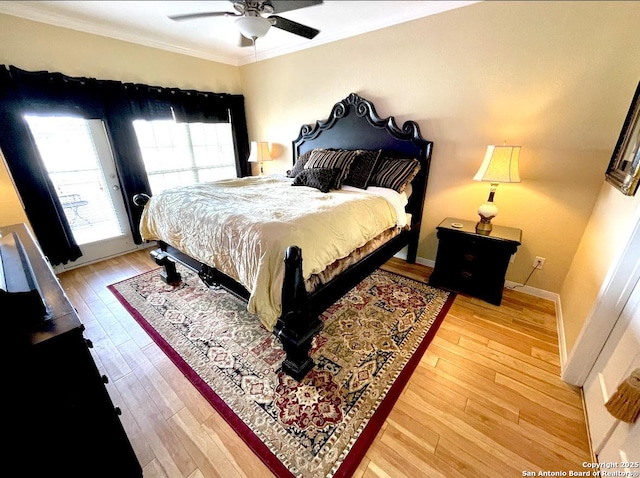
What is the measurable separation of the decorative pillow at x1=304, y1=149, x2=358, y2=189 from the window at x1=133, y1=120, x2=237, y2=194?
1612 mm

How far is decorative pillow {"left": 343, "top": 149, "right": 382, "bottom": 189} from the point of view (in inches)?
101

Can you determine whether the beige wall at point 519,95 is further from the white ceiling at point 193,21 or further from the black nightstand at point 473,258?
the black nightstand at point 473,258

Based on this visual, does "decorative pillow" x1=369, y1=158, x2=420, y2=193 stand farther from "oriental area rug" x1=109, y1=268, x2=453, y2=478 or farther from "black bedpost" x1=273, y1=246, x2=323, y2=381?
"black bedpost" x1=273, y1=246, x2=323, y2=381

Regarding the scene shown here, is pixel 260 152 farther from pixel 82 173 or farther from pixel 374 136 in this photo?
pixel 82 173

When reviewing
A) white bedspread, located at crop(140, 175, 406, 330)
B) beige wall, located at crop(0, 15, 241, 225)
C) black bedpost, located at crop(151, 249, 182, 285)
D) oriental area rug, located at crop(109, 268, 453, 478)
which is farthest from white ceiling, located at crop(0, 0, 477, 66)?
oriental area rug, located at crop(109, 268, 453, 478)

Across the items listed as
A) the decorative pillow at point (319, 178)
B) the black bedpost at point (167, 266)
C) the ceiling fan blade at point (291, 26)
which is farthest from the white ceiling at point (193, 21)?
the black bedpost at point (167, 266)

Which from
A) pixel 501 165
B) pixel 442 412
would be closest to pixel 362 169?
pixel 501 165

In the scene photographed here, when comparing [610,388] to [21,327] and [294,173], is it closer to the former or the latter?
[21,327]

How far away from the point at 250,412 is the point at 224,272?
817 millimetres

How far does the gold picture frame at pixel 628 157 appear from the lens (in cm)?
132

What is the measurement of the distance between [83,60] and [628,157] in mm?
4523

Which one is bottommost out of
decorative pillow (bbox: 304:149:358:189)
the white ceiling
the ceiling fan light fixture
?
decorative pillow (bbox: 304:149:358:189)

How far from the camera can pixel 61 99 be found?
8.06 feet

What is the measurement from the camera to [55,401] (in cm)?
75
